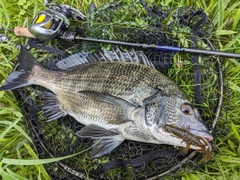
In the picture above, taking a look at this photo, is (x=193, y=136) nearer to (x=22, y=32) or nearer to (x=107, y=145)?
(x=107, y=145)

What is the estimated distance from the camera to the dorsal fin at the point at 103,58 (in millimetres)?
2934

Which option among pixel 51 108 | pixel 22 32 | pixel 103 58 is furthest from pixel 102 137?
pixel 22 32

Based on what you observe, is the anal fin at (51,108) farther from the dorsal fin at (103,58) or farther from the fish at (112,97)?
the dorsal fin at (103,58)

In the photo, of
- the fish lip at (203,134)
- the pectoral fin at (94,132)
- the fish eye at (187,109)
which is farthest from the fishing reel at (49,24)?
the fish lip at (203,134)

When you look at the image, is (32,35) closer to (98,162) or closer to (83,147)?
(83,147)

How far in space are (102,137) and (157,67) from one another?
92 cm

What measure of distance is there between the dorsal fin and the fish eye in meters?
0.56

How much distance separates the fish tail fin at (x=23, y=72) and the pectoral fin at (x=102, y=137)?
2.86 ft

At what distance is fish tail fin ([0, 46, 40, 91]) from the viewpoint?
124 inches

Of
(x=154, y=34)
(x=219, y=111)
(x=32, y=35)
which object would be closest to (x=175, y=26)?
(x=154, y=34)

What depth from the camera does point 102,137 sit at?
9.29 ft

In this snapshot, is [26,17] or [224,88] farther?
[26,17]

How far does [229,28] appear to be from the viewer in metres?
3.37

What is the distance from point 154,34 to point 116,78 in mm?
671
